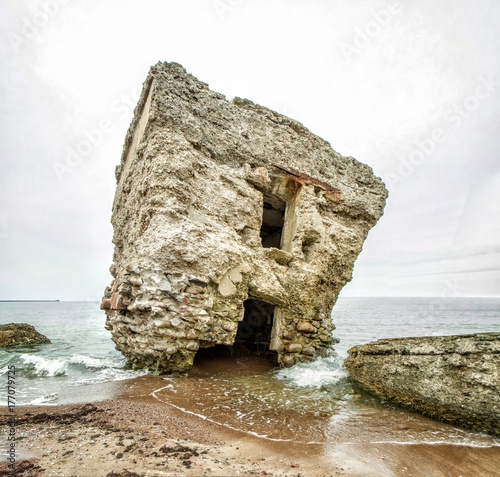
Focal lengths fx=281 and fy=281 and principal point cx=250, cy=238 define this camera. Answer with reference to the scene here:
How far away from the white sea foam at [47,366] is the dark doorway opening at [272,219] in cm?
573

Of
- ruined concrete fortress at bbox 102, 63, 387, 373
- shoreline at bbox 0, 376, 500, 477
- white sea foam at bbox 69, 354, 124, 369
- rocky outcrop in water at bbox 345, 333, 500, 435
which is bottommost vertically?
white sea foam at bbox 69, 354, 124, 369

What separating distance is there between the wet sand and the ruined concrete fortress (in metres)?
1.47

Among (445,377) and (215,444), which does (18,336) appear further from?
(445,377)

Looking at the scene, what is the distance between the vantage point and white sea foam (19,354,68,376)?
509 cm

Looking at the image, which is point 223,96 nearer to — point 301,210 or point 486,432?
point 301,210

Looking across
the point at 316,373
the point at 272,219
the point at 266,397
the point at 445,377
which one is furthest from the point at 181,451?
the point at 272,219

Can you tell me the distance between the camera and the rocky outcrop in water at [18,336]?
393 inches

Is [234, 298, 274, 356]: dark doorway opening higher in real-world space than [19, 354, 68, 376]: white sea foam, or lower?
higher

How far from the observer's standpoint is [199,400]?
371 cm

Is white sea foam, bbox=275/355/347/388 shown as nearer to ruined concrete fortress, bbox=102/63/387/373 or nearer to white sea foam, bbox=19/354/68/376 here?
ruined concrete fortress, bbox=102/63/387/373

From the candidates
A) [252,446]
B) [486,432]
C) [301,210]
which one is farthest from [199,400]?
[301,210]

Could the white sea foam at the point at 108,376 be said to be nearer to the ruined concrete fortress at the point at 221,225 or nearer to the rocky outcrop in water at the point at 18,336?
the ruined concrete fortress at the point at 221,225

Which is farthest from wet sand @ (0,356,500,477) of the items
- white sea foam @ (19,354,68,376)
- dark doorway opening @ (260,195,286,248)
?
dark doorway opening @ (260,195,286,248)

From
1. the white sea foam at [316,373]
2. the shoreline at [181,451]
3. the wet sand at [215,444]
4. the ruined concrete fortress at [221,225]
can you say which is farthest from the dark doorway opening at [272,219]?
the shoreline at [181,451]
